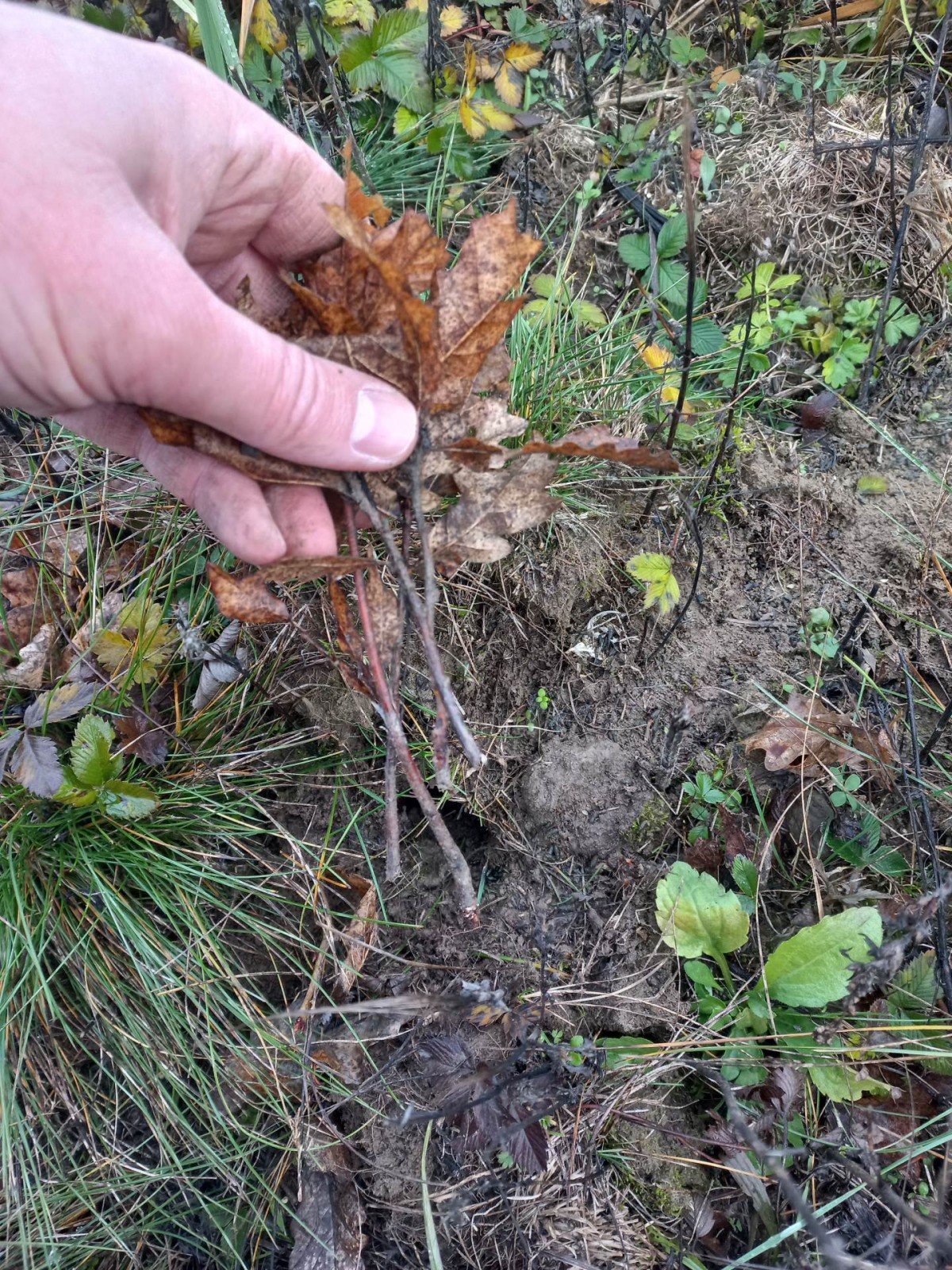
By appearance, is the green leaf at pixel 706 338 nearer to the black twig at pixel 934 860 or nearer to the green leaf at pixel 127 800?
the black twig at pixel 934 860

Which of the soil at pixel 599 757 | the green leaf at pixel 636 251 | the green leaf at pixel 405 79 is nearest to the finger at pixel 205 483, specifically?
the soil at pixel 599 757

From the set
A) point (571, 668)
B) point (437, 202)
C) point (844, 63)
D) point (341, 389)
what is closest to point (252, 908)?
point (571, 668)

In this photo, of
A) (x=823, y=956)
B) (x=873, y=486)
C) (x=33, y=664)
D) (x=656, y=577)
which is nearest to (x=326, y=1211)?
(x=823, y=956)

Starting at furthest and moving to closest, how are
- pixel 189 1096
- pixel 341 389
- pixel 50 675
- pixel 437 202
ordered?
pixel 437 202 → pixel 50 675 → pixel 189 1096 → pixel 341 389

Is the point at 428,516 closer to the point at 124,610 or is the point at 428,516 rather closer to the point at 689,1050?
the point at 124,610

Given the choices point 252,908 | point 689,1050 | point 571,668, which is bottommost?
point 689,1050

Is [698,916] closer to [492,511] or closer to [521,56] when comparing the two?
[492,511]

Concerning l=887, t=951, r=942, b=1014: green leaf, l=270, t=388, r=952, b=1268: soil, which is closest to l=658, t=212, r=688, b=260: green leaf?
l=270, t=388, r=952, b=1268: soil
